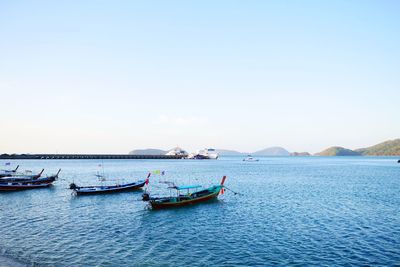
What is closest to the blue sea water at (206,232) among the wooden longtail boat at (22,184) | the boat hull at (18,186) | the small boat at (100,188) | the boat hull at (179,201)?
the boat hull at (179,201)

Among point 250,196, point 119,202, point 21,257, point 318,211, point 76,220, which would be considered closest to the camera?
point 21,257

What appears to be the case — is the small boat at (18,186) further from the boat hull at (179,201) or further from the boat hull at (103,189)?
the boat hull at (179,201)

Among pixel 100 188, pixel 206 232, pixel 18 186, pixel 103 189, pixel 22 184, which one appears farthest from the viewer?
pixel 22 184

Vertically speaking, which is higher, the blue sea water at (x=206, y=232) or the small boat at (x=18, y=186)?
the small boat at (x=18, y=186)

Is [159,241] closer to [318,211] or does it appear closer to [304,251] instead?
[304,251]

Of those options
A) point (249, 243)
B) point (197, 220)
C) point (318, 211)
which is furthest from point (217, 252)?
point (318, 211)

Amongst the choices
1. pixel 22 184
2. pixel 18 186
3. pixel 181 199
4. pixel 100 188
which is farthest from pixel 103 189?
pixel 22 184

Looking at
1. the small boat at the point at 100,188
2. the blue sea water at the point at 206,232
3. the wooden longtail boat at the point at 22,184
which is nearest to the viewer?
the blue sea water at the point at 206,232

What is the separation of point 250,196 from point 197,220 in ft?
59.5

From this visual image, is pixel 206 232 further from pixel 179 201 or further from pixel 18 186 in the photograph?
pixel 18 186

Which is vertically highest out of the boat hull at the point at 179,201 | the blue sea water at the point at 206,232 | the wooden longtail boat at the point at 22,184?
the wooden longtail boat at the point at 22,184

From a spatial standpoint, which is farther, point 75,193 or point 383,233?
point 75,193

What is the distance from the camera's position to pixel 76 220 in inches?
1289

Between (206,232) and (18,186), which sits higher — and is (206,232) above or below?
below
